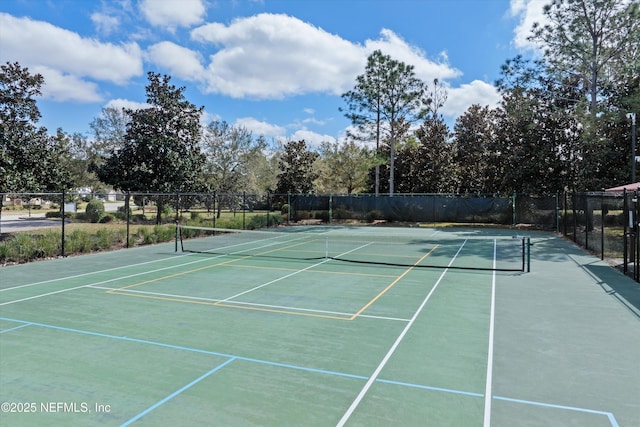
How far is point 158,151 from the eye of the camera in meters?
24.5

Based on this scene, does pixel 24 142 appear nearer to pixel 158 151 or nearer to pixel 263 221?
pixel 158 151

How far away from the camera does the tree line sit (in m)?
19.1

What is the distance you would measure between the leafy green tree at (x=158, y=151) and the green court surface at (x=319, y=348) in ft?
46.5

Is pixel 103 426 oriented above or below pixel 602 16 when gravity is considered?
below

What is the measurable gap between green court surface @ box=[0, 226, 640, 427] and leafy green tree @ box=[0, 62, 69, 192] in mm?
8090

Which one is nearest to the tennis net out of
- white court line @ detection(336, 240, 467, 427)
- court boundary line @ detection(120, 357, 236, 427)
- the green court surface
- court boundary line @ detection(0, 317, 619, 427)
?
the green court surface

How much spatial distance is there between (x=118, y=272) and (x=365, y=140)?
83.6ft

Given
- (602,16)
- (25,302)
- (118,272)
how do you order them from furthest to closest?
(602,16) < (118,272) < (25,302)

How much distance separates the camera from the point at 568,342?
5.90 metres

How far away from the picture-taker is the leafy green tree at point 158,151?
24391 mm

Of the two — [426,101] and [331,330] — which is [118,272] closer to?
[331,330]

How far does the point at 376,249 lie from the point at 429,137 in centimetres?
2133

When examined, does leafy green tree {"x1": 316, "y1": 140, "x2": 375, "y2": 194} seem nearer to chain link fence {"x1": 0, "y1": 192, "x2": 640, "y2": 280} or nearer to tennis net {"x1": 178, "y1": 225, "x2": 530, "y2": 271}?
A: chain link fence {"x1": 0, "y1": 192, "x2": 640, "y2": 280}

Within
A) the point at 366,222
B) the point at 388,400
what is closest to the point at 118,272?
the point at 388,400
